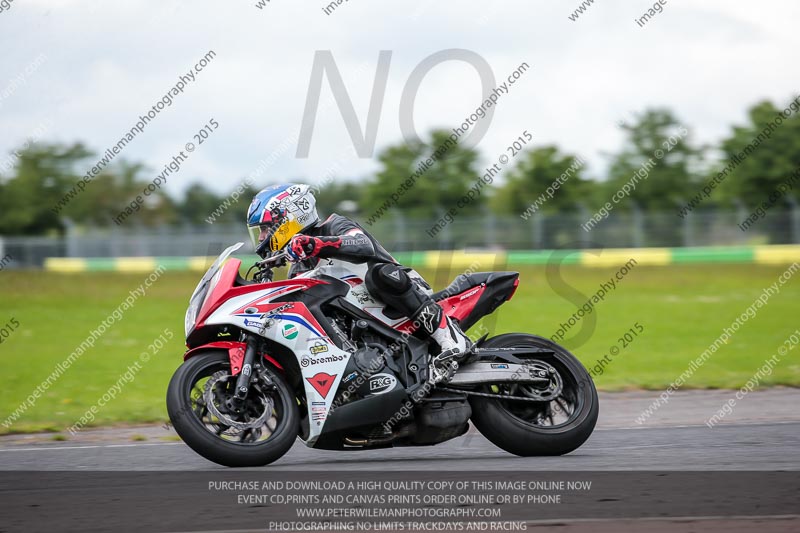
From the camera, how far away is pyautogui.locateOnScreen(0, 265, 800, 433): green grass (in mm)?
11641

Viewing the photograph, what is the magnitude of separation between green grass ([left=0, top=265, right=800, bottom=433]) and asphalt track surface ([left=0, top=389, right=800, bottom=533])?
2.62 meters

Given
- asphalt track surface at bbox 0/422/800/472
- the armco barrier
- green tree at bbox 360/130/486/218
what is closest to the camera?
asphalt track surface at bbox 0/422/800/472

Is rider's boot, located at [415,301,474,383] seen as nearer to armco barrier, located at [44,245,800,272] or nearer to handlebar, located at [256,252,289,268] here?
handlebar, located at [256,252,289,268]

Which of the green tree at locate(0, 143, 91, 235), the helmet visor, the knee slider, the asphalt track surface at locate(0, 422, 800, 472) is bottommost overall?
the green tree at locate(0, 143, 91, 235)

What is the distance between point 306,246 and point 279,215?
1.55ft

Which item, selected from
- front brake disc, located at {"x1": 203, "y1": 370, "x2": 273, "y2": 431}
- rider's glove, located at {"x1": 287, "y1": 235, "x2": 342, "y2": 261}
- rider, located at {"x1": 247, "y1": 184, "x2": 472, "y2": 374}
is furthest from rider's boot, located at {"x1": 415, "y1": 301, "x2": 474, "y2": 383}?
front brake disc, located at {"x1": 203, "y1": 370, "x2": 273, "y2": 431}

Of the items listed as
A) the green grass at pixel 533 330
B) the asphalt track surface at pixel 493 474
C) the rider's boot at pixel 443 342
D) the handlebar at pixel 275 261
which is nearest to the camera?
the asphalt track surface at pixel 493 474

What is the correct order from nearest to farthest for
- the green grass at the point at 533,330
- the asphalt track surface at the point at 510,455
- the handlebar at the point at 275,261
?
1. the asphalt track surface at the point at 510,455
2. the handlebar at the point at 275,261
3. the green grass at the point at 533,330

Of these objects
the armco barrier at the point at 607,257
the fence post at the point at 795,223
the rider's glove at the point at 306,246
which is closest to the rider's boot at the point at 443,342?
the rider's glove at the point at 306,246

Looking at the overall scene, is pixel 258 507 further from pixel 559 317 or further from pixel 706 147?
pixel 706 147

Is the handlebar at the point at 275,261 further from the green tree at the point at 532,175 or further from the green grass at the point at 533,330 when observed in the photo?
the green tree at the point at 532,175

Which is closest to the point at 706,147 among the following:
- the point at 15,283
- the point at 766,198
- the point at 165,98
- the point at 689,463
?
the point at 766,198

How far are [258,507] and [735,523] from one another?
238 cm

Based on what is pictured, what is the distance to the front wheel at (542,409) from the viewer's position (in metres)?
6.86
